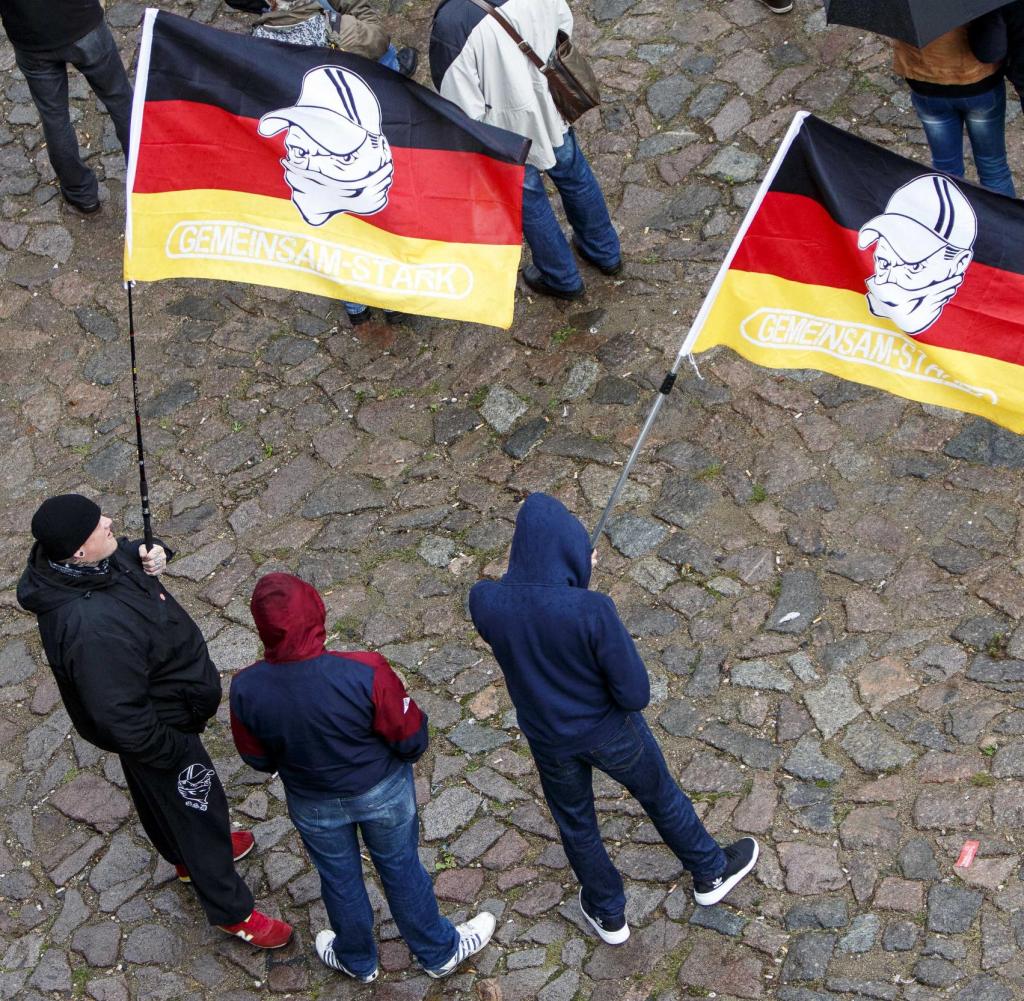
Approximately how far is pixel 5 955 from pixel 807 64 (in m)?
6.65

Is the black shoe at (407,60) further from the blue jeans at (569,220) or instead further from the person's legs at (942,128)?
the person's legs at (942,128)

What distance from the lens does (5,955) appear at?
19.5 feet

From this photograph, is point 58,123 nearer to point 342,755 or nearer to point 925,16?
point 925,16

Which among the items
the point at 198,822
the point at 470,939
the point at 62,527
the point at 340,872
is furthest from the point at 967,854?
the point at 62,527

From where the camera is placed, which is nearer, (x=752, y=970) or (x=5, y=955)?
(x=752, y=970)

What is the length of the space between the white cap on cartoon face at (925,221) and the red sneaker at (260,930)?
3.42m

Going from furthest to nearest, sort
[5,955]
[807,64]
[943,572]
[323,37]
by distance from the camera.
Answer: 1. [807,64]
2. [323,37]
3. [943,572]
4. [5,955]

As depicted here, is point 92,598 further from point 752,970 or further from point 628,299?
point 628,299

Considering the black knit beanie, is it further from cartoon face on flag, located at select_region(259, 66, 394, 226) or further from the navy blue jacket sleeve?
the navy blue jacket sleeve

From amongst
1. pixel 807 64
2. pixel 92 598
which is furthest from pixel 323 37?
pixel 92 598

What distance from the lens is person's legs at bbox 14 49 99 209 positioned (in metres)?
8.88

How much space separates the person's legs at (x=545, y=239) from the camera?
7672mm

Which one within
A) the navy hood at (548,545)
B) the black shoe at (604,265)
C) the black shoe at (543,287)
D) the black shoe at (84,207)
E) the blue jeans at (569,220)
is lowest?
the black shoe at (84,207)

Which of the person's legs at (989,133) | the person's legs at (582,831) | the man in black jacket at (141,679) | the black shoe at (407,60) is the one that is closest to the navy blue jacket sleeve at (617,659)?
the person's legs at (582,831)
